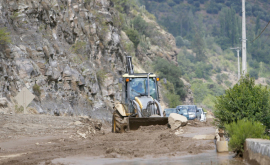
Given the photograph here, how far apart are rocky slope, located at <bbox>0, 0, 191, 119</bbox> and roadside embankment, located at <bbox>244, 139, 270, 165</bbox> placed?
633 inches

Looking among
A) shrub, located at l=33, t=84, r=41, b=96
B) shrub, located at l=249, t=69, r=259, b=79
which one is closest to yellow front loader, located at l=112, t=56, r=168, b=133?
shrub, located at l=33, t=84, r=41, b=96

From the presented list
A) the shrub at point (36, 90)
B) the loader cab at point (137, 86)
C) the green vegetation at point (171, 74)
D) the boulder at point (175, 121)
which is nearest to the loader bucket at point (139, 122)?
the boulder at point (175, 121)

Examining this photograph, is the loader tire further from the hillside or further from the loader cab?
the hillside

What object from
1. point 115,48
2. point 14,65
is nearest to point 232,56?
point 115,48

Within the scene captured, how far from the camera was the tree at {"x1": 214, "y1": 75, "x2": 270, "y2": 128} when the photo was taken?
12.0 m

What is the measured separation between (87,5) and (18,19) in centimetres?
1467

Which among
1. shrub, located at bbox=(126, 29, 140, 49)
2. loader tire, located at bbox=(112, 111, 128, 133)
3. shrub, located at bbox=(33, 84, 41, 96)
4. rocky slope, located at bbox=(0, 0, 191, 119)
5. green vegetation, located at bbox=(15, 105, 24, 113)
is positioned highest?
shrub, located at bbox=(126, 29, 140, 49)

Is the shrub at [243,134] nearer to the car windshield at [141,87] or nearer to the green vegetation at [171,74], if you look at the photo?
the car windshield at [141,87]

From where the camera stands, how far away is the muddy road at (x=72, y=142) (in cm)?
1130

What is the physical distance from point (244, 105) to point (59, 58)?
68.9 ft

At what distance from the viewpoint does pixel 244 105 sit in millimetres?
12172

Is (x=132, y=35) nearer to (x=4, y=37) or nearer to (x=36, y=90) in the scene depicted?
(x=36, y=90)

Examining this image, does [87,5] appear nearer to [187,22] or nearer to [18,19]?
[18,19]

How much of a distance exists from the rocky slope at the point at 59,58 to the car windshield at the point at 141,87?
24.6 feet
